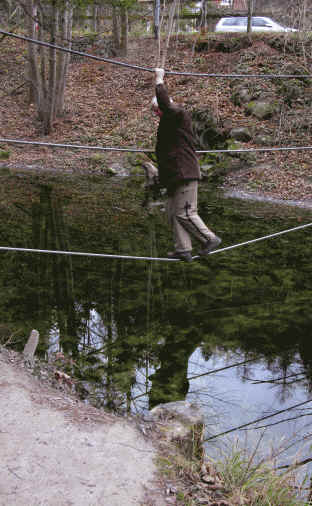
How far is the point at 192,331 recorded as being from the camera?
657 cm

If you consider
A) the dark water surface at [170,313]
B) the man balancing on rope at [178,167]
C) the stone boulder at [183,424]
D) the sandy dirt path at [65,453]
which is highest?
the man balancing on rope at [178,167]

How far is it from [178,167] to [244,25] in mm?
19638

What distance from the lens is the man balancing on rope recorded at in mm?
4324

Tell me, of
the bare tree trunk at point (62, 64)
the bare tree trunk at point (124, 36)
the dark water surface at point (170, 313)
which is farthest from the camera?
the bare tree trunk at point (124, 36)

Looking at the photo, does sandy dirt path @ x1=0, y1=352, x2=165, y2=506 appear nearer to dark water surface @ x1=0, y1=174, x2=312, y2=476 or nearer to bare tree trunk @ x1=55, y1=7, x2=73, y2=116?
dark water surface @ x1=0, y1=174, x2=312, y2=476

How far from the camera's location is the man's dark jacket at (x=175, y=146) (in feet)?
14.1

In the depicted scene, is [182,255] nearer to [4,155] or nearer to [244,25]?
[4,155]

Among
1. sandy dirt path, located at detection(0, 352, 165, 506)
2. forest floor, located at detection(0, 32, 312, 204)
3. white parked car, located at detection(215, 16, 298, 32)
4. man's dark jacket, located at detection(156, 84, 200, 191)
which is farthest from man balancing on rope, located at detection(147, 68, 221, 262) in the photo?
white parked car, located at detection(215, 16, 298, 32)

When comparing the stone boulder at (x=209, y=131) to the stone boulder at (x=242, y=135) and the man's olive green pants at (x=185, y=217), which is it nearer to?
the stone boulder at (x=242, y=135)

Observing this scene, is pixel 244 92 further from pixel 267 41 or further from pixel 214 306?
pixel 214 306

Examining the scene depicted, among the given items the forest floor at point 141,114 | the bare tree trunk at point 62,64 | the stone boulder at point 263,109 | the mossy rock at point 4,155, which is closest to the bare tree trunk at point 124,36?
the forest floor at point 141,114

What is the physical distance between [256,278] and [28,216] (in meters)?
5.68

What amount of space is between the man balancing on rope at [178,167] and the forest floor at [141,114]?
349 inches


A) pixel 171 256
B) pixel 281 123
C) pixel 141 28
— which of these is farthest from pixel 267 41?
pixel 171 256
